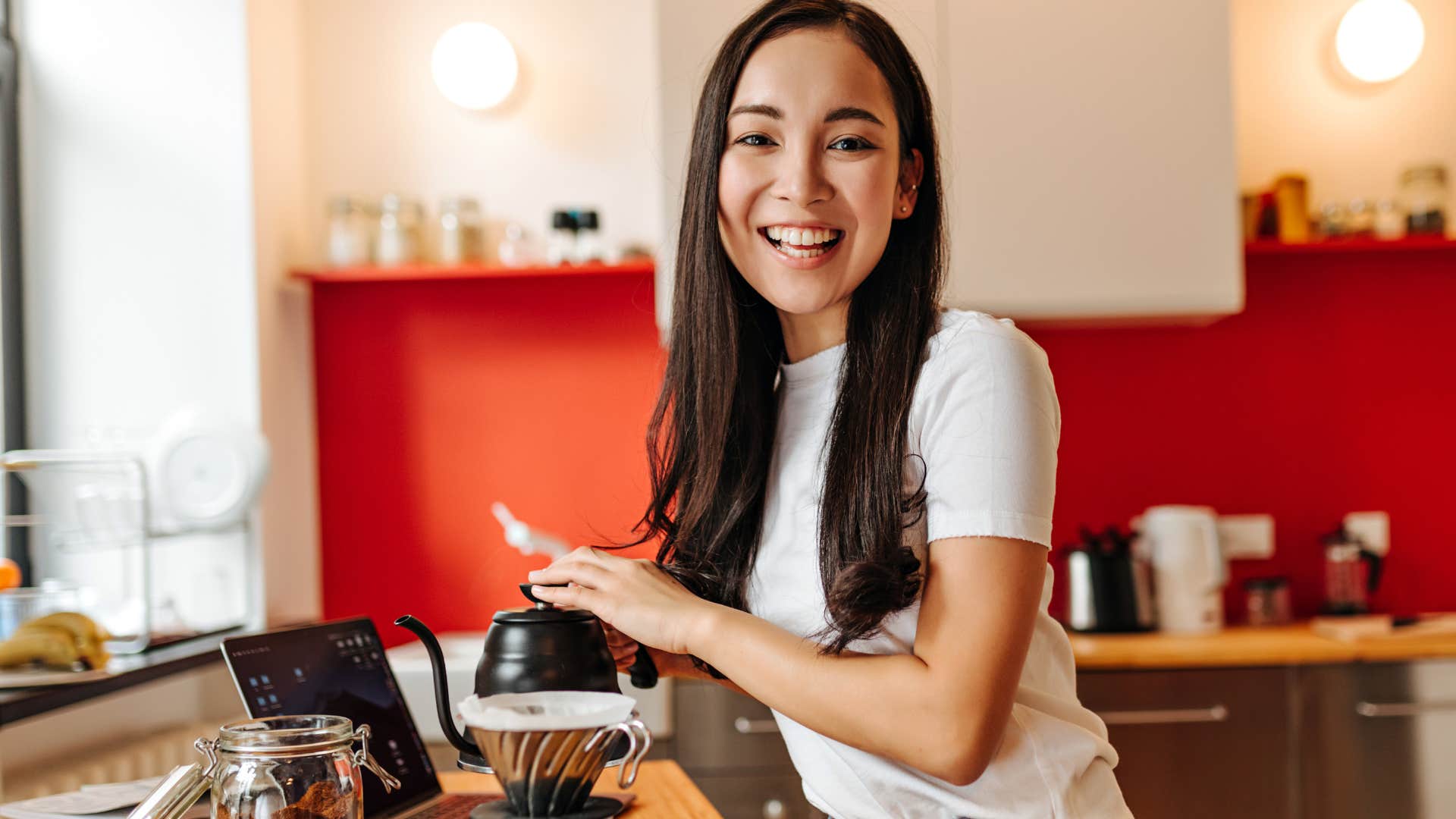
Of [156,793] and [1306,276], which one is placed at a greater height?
[1306,276]

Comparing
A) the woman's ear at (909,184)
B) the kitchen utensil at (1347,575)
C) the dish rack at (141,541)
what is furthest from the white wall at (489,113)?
the woman's ear at (909,184)

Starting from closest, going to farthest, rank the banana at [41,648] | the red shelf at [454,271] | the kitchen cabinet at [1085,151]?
the banana at [41,648], the kitchen cabinet at [1085,151], the red shelf at [454,271]

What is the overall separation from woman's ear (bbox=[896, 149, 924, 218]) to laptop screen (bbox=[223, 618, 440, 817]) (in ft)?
2.38

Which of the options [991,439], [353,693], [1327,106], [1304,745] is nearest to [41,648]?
[353,693]

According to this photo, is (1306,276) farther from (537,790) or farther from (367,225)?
(537,790)

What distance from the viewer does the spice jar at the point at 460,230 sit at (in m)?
3.18

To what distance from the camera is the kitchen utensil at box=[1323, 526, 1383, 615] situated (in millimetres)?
3027

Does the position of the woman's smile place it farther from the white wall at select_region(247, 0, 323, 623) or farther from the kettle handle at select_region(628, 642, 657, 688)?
the white wall at select_region(247, 0, 323, 623)

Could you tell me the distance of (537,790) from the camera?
0.93 meters

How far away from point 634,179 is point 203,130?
3.36 feet

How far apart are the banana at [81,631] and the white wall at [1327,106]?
2.76 m

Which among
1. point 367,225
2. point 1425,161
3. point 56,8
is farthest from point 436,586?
point 1425,161

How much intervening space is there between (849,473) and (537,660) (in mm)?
365

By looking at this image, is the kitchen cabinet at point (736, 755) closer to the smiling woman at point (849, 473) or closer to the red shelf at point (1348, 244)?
the smiling woman at point (849, 473)
